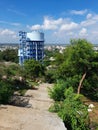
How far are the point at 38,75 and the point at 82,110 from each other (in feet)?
46.4

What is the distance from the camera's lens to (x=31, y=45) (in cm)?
4609

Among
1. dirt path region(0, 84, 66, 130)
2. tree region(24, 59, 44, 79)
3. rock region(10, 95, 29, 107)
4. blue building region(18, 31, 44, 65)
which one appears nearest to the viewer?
dirt path region(0, 84, 66, 130)

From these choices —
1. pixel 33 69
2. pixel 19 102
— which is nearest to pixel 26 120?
pixel 19 102

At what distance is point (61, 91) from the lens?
12.8m

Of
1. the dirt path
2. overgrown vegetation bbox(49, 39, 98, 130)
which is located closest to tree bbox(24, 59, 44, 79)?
overgrown vegetation bbox(49, 39, 98, 130)

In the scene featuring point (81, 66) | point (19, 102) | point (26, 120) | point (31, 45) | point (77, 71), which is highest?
point (31, 45)

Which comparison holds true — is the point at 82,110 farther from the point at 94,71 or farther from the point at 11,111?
the point at 94,71

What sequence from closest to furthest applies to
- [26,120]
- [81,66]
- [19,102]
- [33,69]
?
[26,120] → [19,102] → [81,66] → [33,69]

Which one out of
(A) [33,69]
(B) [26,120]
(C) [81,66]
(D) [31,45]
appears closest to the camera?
(B) [26,120]

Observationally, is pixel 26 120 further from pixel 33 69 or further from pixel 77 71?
pixel 33 69

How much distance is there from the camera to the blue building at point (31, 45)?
1759 inches

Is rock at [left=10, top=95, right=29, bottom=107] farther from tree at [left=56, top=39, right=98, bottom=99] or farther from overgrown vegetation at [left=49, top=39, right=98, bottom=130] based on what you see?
tree at [left=56, top=39, right=98, bottom=99]

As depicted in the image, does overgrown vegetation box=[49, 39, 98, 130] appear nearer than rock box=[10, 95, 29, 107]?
No

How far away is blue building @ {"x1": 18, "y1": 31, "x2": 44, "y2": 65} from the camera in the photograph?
44688 mm
